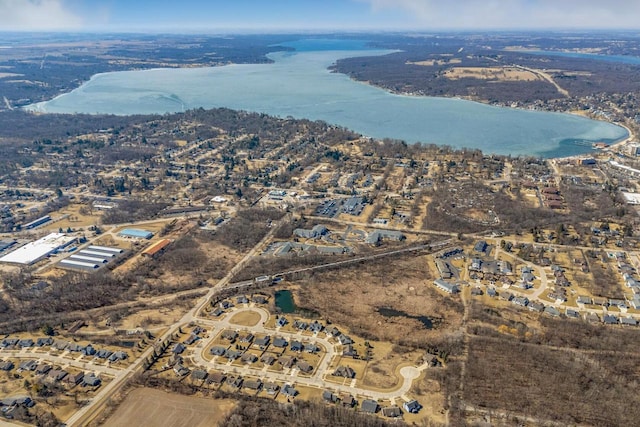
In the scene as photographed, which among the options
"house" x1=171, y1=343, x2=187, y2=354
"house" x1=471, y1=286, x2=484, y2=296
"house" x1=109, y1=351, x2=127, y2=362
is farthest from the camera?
"house" x1=471, y1=286, x2=484, y2=296

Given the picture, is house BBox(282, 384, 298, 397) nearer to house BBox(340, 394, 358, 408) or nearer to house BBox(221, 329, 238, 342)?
house BBox(340, 394, 358, 408)

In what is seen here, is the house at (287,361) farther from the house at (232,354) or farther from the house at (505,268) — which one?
the house at (505,268)

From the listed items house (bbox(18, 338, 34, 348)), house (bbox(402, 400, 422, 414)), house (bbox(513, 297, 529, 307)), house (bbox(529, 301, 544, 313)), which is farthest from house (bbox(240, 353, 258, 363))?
house (bbox(529, 301, 544, 313))

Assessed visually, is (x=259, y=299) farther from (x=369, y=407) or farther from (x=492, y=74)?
(x=492, y=74)

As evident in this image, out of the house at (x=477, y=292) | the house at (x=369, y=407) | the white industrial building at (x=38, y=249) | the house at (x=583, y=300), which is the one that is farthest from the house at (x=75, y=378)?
the house at (x=583, y=300)

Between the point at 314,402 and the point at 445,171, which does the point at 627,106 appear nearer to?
the point at 445,171
